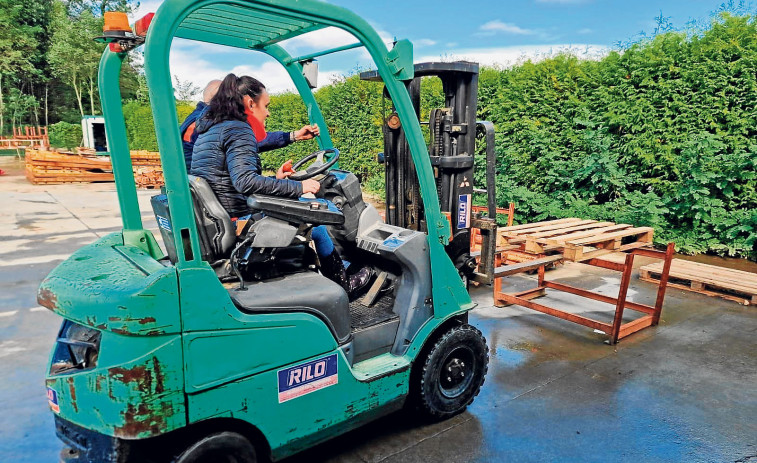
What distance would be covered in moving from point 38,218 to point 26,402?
30.7 feet

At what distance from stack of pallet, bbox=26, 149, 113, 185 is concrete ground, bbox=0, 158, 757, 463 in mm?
13797

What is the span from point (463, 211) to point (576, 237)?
10.6 ft

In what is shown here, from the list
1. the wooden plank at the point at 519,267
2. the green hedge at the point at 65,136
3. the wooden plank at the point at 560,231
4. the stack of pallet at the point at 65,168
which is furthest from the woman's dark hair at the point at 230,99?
the green hedge at the point at 65,136

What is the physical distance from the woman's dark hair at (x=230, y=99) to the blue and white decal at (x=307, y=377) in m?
1.42

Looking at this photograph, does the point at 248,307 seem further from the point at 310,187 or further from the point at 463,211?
the point at 463,211

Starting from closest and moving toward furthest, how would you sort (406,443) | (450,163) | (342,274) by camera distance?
(406,443), (342,274), (450,163)

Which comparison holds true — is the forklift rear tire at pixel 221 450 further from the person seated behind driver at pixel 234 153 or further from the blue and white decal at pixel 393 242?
the blue and white decal at pixel 393 242

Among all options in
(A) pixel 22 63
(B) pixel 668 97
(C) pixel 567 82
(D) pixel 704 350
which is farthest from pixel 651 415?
(A) pixel 22 63

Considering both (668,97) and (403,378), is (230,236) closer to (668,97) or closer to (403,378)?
(403,378)

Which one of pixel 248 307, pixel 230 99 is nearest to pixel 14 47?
pixel 230 99

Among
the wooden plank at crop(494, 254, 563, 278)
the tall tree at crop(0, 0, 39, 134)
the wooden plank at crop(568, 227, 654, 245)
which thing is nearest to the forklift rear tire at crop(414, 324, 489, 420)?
the wooden plank at crop(494, 254, 563, 278)

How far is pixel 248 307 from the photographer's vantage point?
97.7 inches

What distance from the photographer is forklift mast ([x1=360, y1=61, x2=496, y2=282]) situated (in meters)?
3.86

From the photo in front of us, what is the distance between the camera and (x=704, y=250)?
774 cm
